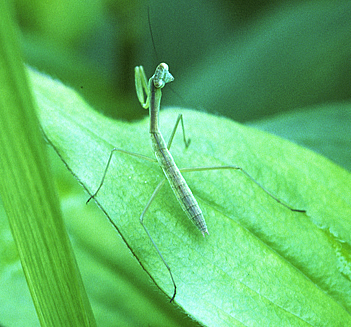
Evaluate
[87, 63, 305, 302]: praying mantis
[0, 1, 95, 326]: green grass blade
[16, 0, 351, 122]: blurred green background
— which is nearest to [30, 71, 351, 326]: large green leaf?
[87, 63, 305, 302]: praying mantis

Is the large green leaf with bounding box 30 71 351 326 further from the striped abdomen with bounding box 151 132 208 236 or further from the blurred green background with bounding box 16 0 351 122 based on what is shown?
the blurred green background with bounding box 16 0 351 122

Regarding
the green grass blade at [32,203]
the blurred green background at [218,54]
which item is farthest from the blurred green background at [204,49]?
the green grass blade at [32,203]

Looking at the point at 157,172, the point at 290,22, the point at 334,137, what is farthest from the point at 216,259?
the point at 290,22

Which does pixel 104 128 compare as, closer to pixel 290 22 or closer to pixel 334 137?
pixel 334 137

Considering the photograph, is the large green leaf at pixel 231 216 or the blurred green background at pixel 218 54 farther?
the blurred green background at pixel 218 54

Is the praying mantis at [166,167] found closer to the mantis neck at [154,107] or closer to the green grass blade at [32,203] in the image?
the mantis neck at [154,107]

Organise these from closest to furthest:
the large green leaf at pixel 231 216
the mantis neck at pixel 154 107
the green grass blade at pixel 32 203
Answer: the green grass blade at pixel 32 203, the large green leaf at pixel 231 216, the mantis neck at pixel 154 107
